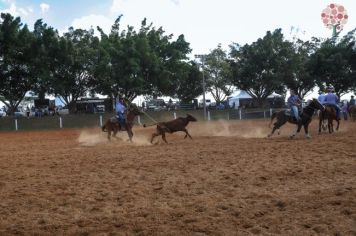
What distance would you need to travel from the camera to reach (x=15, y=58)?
38938 mm

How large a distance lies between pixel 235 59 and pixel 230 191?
155 feet

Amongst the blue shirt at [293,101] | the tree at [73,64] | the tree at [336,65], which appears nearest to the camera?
the blue shirt at [293,101]

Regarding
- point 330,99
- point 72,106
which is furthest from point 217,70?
point 330,99

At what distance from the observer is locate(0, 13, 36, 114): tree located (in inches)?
1510

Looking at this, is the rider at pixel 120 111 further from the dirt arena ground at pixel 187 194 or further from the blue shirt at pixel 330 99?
the blue shirt at pixel 330 99

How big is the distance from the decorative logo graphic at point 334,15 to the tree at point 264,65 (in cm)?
495

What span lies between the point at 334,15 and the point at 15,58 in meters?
32.7

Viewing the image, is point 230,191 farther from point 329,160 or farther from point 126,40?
point 126,40

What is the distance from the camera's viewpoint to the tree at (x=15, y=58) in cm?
3834

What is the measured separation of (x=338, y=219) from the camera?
618cm

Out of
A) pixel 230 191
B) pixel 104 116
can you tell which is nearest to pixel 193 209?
pixel 230 191

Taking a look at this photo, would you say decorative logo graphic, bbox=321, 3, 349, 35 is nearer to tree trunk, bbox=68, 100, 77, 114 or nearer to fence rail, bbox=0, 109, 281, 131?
fence rail, bbox=0, 109, 281, 131

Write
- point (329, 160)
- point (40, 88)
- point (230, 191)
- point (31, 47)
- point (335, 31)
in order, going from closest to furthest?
point (230, 191), point (329, 160), point (31, 47), point (40, 88), point (335, 31)

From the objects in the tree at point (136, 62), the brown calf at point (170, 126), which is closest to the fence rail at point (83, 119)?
the tree at point (136, 62)
